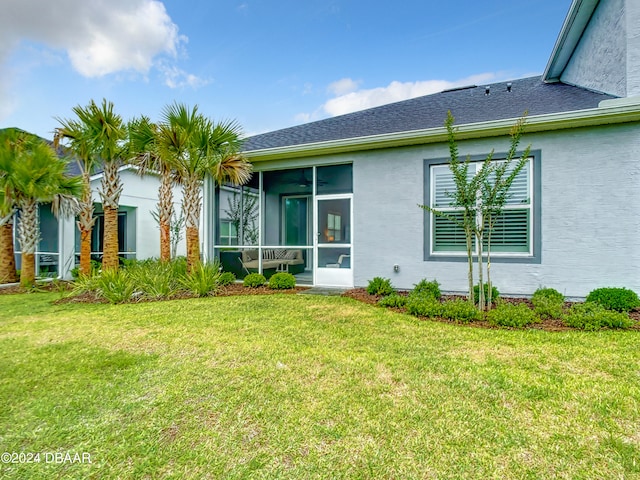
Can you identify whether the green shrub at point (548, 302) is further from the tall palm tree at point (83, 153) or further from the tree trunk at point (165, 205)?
the tall palm tree at point (83, 153)

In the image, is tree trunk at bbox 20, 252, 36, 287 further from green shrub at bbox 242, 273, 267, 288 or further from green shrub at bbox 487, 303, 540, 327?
green shrub at bbox 487, 303, 540, 327

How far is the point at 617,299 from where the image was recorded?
535cm

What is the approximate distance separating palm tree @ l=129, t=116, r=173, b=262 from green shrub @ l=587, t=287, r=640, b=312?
Answer: 8.83m

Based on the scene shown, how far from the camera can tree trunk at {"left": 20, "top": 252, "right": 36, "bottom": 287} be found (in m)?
8.96

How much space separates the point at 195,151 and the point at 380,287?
5.12 metres

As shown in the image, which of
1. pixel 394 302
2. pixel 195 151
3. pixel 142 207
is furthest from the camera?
pixel 142 207

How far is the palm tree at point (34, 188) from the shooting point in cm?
845

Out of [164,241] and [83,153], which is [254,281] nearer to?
[164,241]

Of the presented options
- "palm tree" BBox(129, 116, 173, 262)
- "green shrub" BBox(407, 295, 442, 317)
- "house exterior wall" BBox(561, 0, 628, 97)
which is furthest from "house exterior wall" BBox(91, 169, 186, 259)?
"house exterior wall" BBox(561, 0, 628, 97)

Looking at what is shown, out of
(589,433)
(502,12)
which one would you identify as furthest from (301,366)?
(502,12)

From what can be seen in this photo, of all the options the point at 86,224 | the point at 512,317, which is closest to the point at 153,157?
the point at 86,224

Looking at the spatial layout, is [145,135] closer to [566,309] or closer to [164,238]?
[164,238]

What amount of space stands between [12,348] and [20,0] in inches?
403

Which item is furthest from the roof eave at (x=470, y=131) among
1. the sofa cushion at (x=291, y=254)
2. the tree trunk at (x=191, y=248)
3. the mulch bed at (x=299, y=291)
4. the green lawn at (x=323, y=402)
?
the green lawn at (x=323, y=402)
